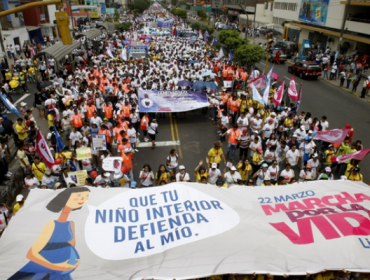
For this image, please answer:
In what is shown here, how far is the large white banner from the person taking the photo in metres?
4.58

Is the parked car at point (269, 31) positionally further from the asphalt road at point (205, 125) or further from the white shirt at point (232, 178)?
the white shirt at point (232, 178)

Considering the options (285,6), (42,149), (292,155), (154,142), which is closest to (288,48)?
(285,6)

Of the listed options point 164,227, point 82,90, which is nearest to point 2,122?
point 82,90

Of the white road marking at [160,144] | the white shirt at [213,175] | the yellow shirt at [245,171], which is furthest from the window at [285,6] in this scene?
the white shirt at [213,175]

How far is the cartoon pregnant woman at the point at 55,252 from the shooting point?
4.41 metres

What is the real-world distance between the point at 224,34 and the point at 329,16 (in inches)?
544

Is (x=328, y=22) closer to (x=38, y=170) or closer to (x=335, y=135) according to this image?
(x=335, y=135)

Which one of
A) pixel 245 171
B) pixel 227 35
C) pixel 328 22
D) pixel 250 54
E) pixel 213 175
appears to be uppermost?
pixel 328 22

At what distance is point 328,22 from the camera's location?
34.5 meters

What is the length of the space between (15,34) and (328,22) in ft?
120

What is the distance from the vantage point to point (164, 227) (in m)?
5.24

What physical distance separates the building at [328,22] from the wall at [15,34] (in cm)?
3454

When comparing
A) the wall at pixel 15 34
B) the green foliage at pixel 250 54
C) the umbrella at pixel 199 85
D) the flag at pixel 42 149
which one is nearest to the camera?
the flag at pixel 42 149

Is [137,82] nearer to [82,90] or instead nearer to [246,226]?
[82,90]
